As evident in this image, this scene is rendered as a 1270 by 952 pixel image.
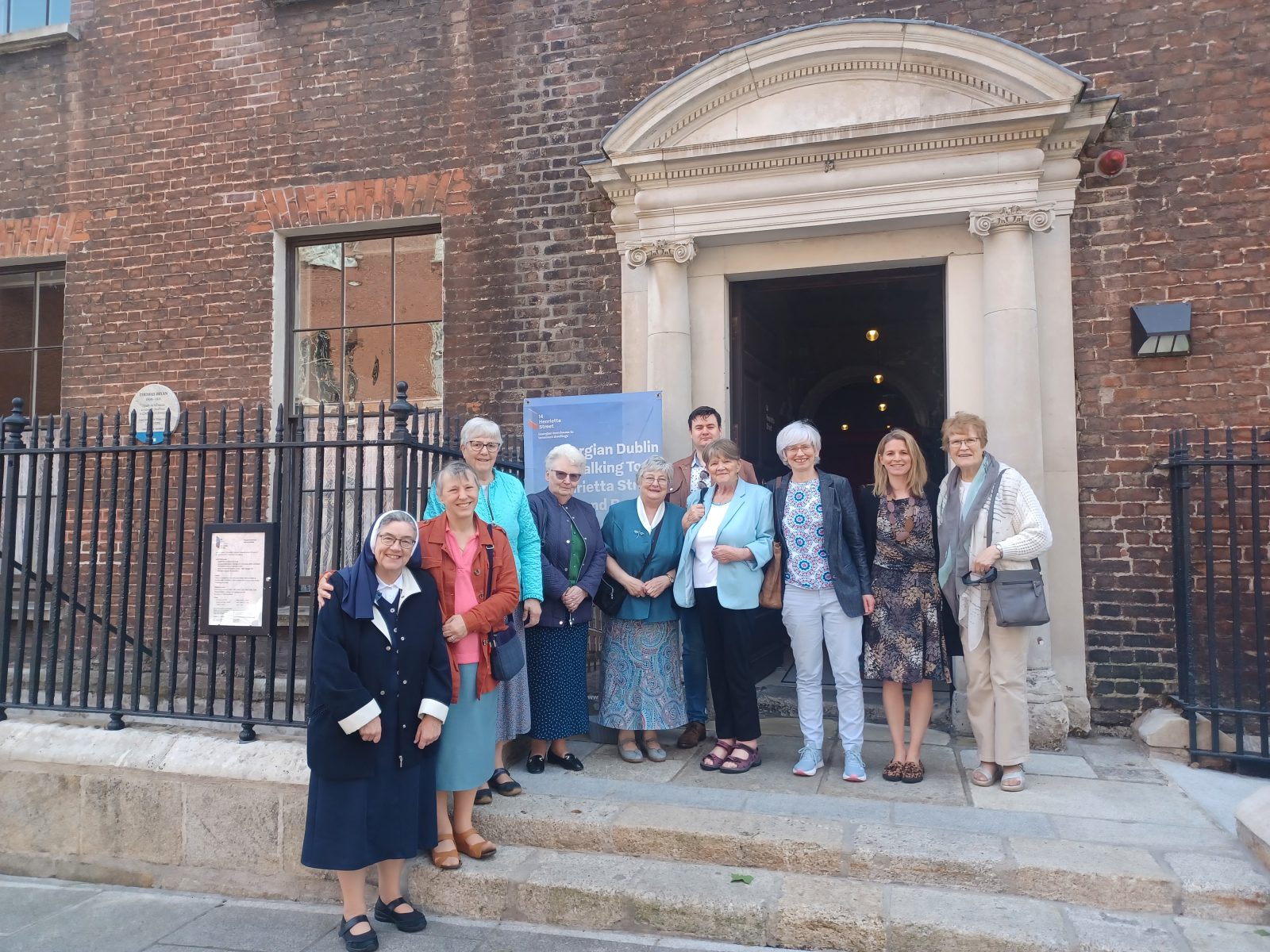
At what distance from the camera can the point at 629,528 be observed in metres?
4.82

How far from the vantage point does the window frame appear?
23.3 ft

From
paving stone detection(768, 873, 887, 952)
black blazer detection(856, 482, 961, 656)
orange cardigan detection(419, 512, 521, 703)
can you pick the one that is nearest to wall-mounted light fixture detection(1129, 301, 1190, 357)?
black blazer detection(856, 482, 961, 656)

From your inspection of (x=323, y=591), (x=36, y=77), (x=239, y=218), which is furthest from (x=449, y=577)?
(x=36, y=77)

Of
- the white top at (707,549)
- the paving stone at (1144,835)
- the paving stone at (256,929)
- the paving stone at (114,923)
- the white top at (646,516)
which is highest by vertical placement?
the white top at (646,516)

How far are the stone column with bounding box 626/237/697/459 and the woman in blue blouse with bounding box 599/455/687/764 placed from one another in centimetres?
127

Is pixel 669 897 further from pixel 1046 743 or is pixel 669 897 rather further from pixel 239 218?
pixel 239 218

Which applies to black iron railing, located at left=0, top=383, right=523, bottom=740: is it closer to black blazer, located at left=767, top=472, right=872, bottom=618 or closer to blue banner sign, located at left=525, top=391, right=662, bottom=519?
blue banner sign, located at left=525, top=391, right=662, bottom=519

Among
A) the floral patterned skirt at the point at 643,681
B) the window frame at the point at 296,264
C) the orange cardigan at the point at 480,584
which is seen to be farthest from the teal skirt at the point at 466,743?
the window frame at the point at 296,264

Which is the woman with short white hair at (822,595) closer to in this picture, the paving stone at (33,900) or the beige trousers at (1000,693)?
the beige trousers at (1000,693)

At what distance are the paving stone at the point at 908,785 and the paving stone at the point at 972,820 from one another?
4.3 inches

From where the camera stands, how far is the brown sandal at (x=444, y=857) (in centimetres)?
373

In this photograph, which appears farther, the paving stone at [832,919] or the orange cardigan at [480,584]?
the orange cardigan at [480,584]

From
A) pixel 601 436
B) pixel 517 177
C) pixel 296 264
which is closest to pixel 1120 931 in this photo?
pixel 601 436

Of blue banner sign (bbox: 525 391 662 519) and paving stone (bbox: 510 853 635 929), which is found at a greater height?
blue banner sign (bbox: 525 391 662 519)
